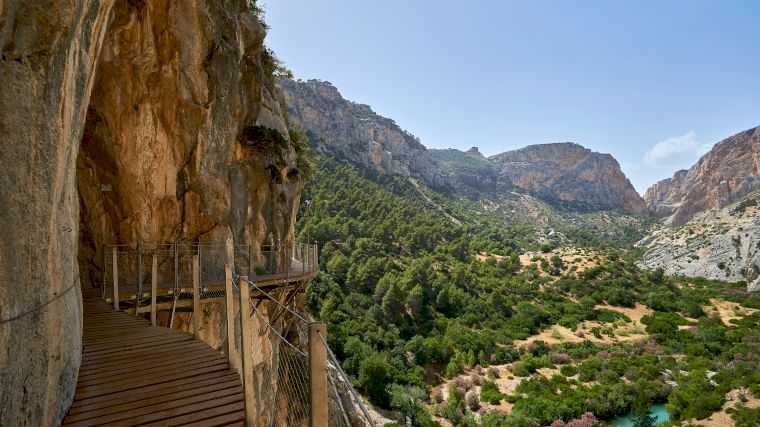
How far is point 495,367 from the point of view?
3419cm

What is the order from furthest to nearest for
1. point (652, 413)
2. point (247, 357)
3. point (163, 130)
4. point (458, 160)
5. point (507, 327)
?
point (458, 160) < point (507, 327) < point (652, 413) < point (163, 130) < point (247, 357)

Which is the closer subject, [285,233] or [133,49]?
[133,49]

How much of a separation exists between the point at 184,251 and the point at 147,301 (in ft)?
6.65

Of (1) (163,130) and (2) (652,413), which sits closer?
(1) (163,130)

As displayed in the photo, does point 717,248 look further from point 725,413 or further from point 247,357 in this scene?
point 247,357

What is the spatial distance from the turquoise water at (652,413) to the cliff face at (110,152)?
2765 cm

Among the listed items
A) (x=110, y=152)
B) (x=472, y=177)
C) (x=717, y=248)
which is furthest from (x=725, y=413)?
(x=472, y=177)

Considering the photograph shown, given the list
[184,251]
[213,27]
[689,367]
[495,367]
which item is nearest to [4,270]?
[184,251]

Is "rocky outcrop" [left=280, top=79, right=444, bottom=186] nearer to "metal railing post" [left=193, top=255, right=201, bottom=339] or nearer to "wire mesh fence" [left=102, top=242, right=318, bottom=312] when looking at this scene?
"wire mesh fence" [left=102, top=242, right=318, bottom=312]

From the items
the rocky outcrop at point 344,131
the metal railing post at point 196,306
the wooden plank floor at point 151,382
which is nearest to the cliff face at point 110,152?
the wooden plank floor at point 151,382

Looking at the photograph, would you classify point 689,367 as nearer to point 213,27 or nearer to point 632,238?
point 213,27

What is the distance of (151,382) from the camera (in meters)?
4.41

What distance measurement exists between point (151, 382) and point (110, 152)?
8.03m

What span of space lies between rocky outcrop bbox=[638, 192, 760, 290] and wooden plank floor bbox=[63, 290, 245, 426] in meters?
81.4
